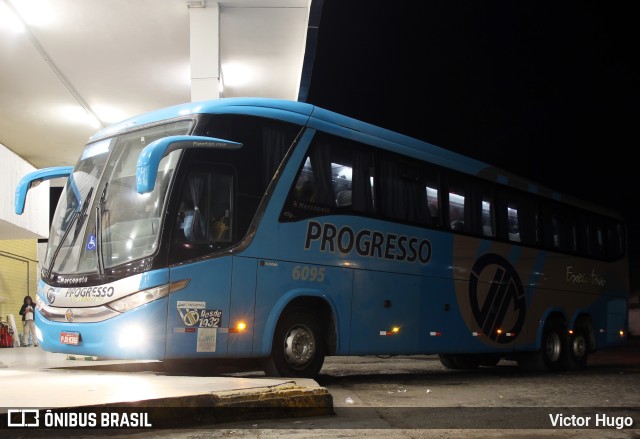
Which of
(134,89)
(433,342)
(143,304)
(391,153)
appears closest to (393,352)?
(433,342)

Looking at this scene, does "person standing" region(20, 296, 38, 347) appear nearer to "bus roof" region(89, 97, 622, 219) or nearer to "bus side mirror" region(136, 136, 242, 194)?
"bus roof" region(89, 97, 622, 219)

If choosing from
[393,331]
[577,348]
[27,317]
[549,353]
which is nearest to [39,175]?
[393,331]

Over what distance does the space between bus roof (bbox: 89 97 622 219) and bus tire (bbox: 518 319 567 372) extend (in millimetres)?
3175

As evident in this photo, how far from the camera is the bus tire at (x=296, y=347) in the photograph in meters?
9.70

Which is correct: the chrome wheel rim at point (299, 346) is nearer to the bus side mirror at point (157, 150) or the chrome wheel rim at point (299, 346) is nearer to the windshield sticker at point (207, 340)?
the windshield sticker at point (207, 340)

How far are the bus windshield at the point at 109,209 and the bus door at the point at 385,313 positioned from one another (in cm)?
333

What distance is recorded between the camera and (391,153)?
39.2ft

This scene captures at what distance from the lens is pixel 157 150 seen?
820 centimetres

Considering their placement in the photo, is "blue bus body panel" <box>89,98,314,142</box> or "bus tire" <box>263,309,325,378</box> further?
"bus tire" <box>263,309,325,378</box>

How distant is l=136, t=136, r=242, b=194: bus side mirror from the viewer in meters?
7.96

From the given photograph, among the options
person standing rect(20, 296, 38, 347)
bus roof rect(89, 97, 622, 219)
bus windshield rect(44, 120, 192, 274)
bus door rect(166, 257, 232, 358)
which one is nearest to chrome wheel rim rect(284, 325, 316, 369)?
bus door rect(166, 257, 232, 358)

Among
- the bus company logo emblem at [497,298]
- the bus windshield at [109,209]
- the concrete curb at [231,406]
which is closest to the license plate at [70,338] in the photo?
the bus windshield at [109,209]

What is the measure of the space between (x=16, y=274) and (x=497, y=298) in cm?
2166

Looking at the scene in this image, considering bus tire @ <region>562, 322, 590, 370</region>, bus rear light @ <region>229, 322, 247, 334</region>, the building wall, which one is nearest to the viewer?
bus rear light @ <region>229, 322, 247, 334</region>
